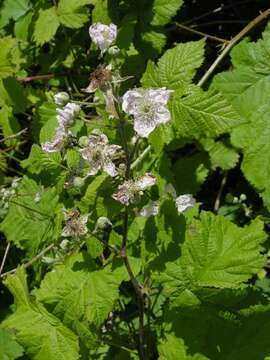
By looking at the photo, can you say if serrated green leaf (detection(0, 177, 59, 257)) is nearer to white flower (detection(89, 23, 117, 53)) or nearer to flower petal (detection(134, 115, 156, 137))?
flower petal (detection(134, 115, 156, 137))

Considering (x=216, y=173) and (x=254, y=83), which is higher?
(x=254, y=83)

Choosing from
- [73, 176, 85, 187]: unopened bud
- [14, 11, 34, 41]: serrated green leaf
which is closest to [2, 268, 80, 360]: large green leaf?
[73, 176, 85, 187]: unopened bud

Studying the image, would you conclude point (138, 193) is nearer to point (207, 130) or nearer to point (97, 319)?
point (207, 130)

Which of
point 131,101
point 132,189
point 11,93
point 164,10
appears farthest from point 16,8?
point 132,189

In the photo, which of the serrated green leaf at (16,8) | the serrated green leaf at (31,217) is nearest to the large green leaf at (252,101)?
the serrated green leaf at (31,217)

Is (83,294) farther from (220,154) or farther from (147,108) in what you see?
(220,154)

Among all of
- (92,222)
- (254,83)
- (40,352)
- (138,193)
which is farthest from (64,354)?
(254,83)
